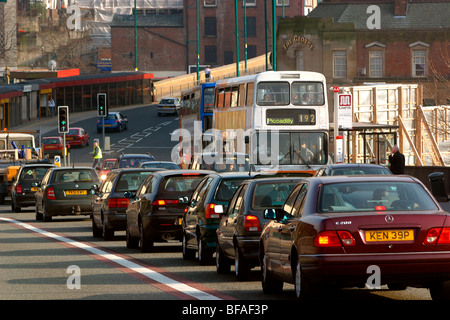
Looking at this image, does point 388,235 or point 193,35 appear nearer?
point 388,235

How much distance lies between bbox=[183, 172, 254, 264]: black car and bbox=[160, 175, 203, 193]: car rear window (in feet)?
6.74

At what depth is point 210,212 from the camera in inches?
698

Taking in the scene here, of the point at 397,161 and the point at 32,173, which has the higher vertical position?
the point at 397,161

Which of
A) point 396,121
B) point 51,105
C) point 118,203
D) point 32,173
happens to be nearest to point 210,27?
point 51,105

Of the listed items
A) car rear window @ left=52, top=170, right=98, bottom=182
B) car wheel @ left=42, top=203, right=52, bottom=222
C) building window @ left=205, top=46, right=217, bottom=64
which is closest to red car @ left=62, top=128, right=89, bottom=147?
car wheel @ left=42, top=203, right=52, bottom=222

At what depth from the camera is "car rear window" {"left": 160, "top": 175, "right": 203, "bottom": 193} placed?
20.7 m

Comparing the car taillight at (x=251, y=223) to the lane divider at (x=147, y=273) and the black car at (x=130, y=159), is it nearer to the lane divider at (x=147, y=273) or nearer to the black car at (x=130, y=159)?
the lane divider at (x=147, y=273)

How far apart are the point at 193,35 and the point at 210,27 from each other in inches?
94.3

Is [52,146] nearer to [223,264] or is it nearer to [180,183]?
[180,183]

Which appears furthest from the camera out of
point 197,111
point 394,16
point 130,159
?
point 394,16

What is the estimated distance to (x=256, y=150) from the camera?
3234 centimetres

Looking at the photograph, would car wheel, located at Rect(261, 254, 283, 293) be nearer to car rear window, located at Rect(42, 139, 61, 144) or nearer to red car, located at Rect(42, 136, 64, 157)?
red car, located at Rect(42, 136, 64, 157)

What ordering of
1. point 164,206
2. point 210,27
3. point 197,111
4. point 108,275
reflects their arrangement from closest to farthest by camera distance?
point 108,275, point 164,206, point 197,111, point 210,27

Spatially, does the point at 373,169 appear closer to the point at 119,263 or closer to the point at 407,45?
the point at 119,263
